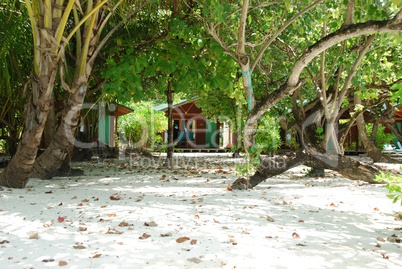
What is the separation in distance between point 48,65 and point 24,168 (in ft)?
5.67

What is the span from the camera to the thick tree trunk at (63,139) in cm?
643

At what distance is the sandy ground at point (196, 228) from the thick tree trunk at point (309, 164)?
0.80 feet

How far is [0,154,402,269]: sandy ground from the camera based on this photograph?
308cm

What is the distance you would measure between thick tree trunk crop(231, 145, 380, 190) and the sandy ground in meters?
0.24

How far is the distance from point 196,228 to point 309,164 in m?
3.64

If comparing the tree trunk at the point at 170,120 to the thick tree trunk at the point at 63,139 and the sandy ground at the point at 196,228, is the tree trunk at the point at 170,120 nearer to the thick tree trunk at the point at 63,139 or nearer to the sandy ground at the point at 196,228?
the thick tree trunk at the point at 63,139

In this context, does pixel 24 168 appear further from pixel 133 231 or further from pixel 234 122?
pixel 234 122

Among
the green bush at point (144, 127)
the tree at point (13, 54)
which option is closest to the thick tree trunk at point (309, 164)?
the tree at point (13, 54)

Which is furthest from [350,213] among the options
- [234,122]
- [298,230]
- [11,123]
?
[234,122]

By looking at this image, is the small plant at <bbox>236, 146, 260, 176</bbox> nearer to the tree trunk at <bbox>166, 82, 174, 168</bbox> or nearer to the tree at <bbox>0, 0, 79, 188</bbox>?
the tree at <bbox>0, 0, 79, 188</bbox>

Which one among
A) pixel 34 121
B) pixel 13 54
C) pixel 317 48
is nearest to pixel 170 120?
pixel 13 54

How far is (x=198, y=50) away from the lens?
7.55 m

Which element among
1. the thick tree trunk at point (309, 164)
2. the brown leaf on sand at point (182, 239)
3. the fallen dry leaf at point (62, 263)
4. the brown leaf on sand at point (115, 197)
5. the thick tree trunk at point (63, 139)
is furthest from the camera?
the thick tree trunk at point (309, 164)

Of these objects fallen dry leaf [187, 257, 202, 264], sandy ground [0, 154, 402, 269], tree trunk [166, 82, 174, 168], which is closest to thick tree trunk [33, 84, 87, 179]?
sandy ground [0, 154, 402, 269]
